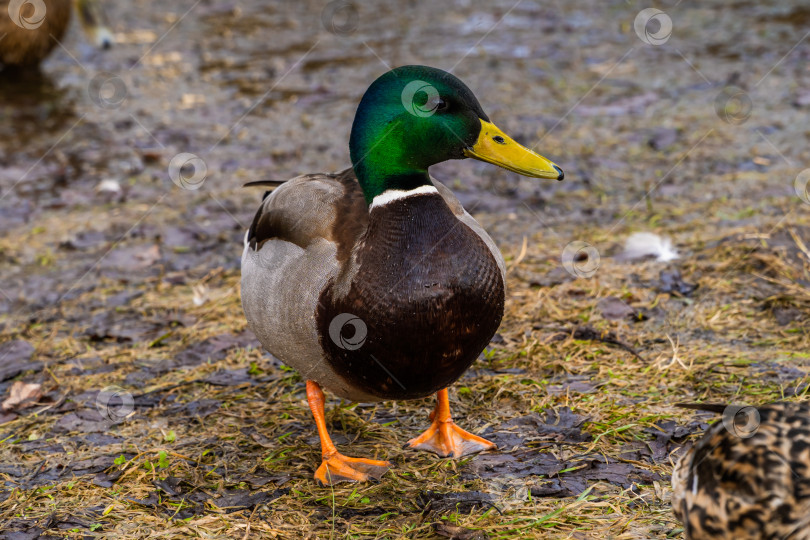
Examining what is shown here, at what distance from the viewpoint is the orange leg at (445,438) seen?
315cm

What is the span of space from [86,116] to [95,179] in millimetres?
1352

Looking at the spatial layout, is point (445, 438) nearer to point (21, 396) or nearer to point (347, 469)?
point (347, 469)

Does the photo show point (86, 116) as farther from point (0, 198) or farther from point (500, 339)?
point (500, 339)

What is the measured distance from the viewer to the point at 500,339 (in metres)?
3.87

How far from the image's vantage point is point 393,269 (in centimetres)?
283

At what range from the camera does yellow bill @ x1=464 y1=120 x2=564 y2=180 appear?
2910 mm
